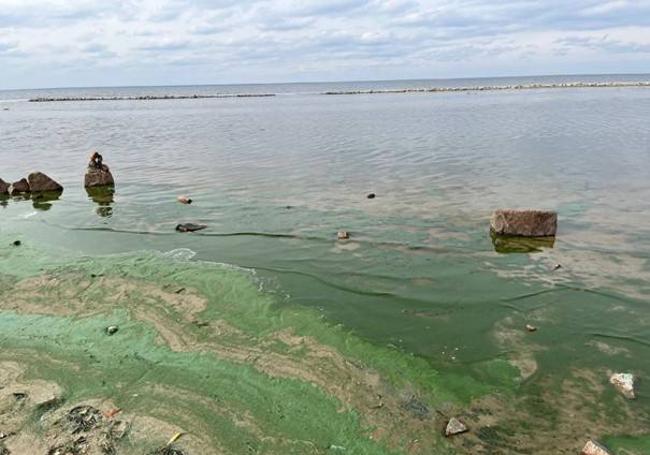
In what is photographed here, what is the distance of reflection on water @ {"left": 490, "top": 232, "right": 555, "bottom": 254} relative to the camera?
A: 46.3 ft

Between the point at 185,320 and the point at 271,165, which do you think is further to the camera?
the point at 271,165

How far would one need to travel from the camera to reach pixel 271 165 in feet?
93.9

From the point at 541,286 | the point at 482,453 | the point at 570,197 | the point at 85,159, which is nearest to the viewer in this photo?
the point at 482,453

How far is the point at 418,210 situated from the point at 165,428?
12824mm

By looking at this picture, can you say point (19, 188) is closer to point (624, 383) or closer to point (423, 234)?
point (423, 234)

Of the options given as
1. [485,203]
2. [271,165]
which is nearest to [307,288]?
[485,203]

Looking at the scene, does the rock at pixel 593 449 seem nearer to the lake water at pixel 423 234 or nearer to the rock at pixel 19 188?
the lake water at pixel 423 234

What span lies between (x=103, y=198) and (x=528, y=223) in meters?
16.8

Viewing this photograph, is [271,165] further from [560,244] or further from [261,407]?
[261,407]

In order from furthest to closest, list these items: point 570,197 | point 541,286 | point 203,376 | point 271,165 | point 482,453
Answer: point 271,165
point 570,197
point 541,286
point 203,376
point 482,453

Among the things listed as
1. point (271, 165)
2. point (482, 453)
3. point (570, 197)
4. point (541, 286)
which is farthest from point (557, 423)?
point (271, 165)

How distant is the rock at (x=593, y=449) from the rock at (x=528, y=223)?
9.09 metres

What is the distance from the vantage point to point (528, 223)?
1487cm

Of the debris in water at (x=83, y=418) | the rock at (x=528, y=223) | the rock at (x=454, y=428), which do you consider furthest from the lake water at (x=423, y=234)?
the debris in water at (x=83, y=418)
